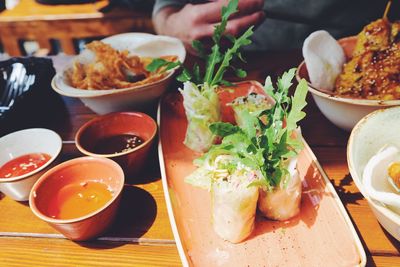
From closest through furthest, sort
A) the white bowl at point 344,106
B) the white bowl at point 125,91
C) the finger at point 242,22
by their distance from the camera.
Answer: the white bowl at point 344,106
the white bowl at point 125,91
the finger at point 242,22

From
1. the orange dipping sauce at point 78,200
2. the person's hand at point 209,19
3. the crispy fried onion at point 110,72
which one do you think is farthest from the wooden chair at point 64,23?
the orange dipping sauce at point 78,200

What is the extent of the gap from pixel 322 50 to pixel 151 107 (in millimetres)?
960

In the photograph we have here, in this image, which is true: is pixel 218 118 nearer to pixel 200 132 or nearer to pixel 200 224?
pixel 200 132

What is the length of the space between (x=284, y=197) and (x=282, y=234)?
13cm

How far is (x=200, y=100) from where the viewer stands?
65.6 inches

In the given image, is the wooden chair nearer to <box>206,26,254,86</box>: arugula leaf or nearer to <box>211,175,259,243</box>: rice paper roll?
<box>206,26,254,86</box>: arugula leaf

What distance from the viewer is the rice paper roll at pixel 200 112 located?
167 cm

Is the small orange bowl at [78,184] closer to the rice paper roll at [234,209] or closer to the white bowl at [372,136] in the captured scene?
the rice paper roll at [234,209]

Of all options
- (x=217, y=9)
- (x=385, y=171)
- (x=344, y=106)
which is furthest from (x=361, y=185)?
(x=217, y=9)

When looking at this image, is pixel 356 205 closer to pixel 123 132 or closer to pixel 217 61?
pixel 217 61

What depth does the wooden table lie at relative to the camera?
1.30 meters

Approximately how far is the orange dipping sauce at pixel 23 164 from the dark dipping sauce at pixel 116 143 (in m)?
0.23

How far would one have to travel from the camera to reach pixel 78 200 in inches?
56.1

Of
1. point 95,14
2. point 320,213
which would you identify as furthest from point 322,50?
point 95,14
